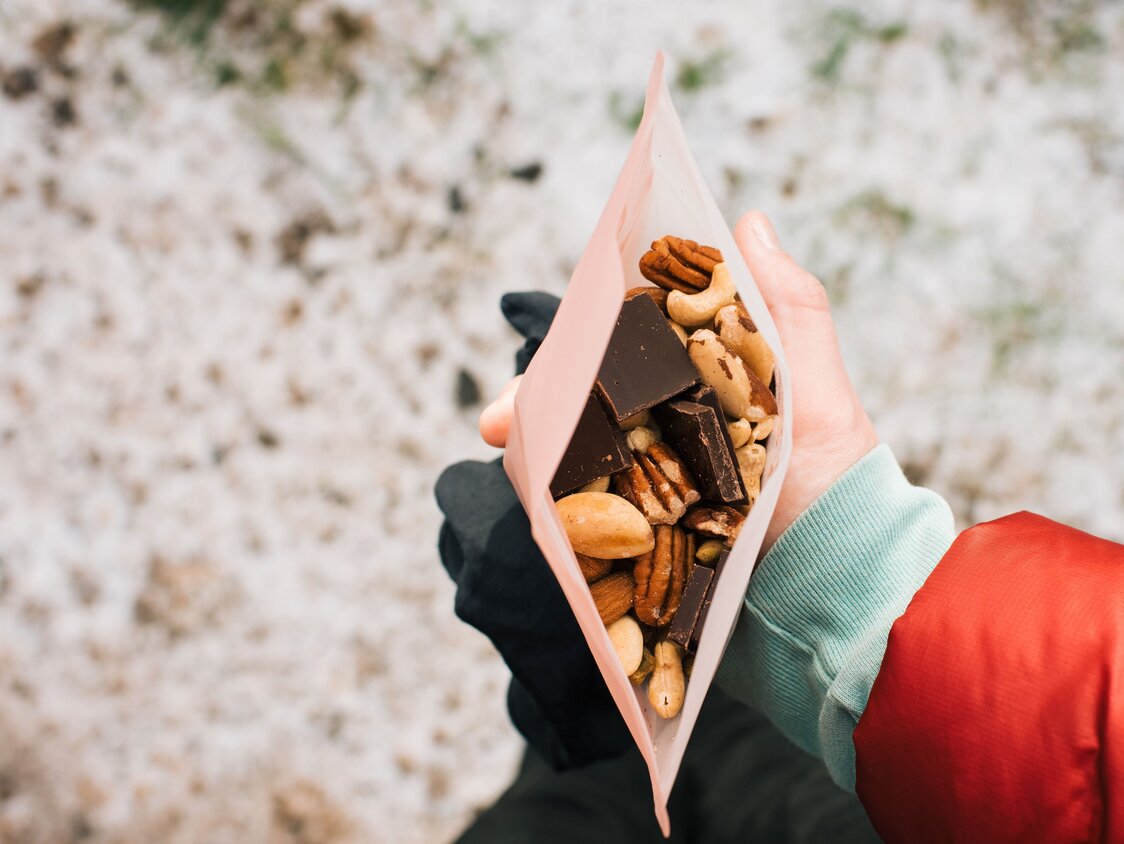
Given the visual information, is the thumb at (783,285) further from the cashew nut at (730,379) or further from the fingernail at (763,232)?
the cashew nut at (730,379)

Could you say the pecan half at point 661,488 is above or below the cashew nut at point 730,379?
below

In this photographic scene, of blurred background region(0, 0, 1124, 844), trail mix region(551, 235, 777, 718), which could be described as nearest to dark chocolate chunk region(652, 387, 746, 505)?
trail mix region(551, 235, 777, 718)

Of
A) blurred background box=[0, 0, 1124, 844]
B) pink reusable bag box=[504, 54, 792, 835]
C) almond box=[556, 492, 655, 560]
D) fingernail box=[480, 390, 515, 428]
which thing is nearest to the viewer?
pink reusable bag box=[504, 54, 792, 835]

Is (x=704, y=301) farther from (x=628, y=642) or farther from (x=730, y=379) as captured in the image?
(x=628, y=642)

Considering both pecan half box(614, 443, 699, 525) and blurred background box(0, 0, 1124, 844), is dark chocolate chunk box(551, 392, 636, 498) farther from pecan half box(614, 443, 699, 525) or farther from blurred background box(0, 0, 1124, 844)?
blurred background box(0, 0, 1124, 844)

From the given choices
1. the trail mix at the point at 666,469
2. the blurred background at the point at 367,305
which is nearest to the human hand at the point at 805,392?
the trail mix at the point at 666,469

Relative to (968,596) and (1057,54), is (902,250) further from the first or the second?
(968,596)
